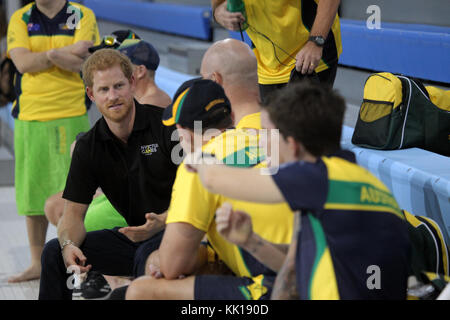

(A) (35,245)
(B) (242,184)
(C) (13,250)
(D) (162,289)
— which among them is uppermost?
(B) (242,184)

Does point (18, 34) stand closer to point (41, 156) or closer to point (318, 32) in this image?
point (41, 156)

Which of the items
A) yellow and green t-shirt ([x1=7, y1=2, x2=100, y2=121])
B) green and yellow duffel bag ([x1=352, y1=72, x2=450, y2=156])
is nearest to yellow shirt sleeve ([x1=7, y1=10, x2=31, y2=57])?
yellow and green t-shirt ([x1=7, y1=2, x2=100, y2=121])

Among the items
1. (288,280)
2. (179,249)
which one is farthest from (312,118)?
(179,249)

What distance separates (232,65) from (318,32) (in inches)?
15.9

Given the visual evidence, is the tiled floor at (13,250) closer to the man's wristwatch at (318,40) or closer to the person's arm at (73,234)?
the person's arm at (73,234)

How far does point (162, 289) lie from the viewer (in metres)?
1.80

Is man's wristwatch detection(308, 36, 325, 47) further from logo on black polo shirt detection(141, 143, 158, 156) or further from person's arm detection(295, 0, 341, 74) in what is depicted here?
logo on black polo shirt detection(141, 143, 158, 156)

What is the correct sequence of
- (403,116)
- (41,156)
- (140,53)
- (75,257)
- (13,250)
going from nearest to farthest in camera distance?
(75,257) → (403,116) → (140,53) → (41,156) → (13,250)

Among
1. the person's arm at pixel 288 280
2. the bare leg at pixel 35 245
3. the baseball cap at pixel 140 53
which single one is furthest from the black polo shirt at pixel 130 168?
the bare leg at pixel 35 245

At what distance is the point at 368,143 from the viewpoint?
9.34 ft

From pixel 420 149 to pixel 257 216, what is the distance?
130cm

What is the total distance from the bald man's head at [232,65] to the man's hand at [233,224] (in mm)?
954

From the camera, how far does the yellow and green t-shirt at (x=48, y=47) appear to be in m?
3.74
